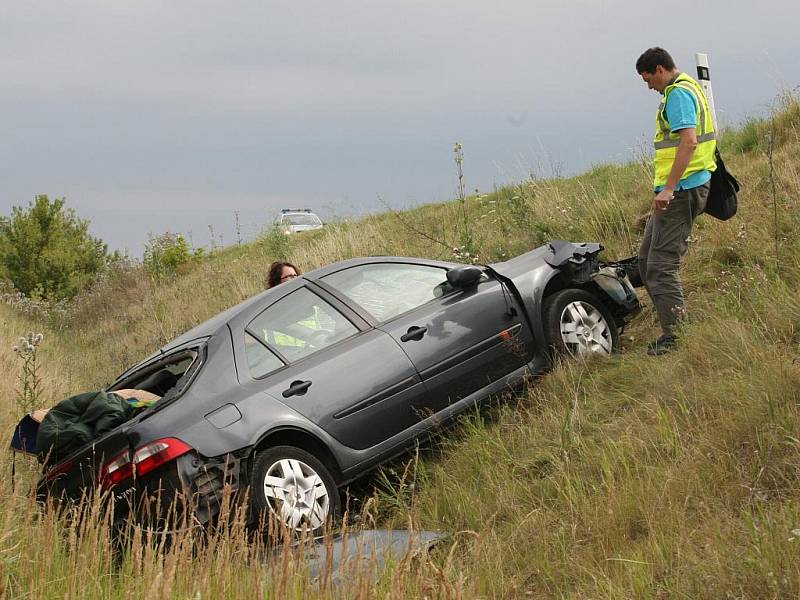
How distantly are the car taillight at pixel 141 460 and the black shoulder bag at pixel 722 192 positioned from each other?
4470mm

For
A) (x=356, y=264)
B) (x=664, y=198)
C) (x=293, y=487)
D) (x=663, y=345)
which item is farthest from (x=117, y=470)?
(x=664, y=198)

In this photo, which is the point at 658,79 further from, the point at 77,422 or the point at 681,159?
the point at 77,422

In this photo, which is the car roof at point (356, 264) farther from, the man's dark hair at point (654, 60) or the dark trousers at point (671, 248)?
the man's dark hair at point (654, 60)

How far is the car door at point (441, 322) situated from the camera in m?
6.16

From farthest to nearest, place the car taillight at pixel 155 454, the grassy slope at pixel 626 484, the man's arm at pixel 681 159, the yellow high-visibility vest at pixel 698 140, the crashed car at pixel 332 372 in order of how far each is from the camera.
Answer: the yellow high-visibility vest at pixel 698 140
the man's arm at pixel 681 159
the crashed car at pixel 332 372
the car taillight at pixel 155 454
the grassy slope at pixel 626 484

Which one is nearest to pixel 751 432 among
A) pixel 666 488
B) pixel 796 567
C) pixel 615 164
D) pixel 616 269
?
pixel 666 488

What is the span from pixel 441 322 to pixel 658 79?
2456 millimetres

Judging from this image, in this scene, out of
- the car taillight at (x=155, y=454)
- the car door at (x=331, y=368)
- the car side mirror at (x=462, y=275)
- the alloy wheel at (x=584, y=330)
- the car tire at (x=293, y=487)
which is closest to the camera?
the car taillight at (x=155, y=454)

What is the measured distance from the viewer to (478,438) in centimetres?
607

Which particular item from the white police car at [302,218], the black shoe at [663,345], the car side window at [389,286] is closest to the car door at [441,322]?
the car side window at [389,286]

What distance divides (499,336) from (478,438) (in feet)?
2.85

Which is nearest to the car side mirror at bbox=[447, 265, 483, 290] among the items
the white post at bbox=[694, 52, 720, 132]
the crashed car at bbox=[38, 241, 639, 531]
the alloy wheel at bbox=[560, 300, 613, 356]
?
the crashed car at bbox=[38, 241, 639, 531]

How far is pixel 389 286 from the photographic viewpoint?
6.54m

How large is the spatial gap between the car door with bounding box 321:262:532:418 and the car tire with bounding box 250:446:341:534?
951 millimetres
